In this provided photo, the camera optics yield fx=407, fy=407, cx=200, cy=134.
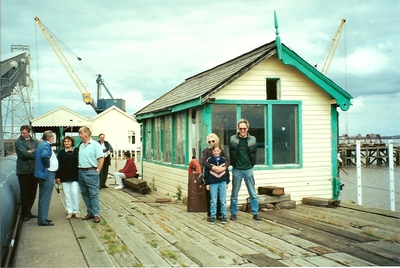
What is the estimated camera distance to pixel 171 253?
5.45 metres

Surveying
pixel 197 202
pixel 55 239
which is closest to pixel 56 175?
pixel 55 239

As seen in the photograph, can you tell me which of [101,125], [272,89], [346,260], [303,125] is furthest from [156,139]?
[101,125]

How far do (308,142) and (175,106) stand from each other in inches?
138

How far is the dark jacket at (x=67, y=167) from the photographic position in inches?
312

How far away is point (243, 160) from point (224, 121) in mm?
1947

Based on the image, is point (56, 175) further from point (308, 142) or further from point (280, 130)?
point (308, 142)

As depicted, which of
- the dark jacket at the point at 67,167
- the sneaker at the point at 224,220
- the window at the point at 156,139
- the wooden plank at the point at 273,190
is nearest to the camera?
the sneaker at the point at 224,220

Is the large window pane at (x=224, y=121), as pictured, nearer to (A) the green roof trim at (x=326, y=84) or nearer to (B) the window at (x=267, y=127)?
(B) the window at (x=267, y=127)

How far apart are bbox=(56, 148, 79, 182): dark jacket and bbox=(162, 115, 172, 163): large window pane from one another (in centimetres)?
418

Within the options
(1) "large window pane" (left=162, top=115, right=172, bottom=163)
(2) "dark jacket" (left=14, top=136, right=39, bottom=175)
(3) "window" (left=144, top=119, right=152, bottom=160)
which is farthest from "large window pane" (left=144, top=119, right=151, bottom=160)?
(2) "dark jacket" (left=14, top=136, right=39, bottom=175)

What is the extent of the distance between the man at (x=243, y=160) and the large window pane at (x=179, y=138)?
314 centimetres

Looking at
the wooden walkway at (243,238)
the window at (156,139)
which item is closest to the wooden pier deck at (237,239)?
the wooden walkway at (243,238)

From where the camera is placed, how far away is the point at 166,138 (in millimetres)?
12297

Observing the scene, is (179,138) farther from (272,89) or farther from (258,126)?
(272,89)
